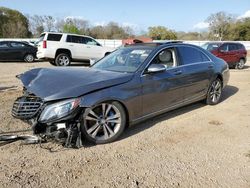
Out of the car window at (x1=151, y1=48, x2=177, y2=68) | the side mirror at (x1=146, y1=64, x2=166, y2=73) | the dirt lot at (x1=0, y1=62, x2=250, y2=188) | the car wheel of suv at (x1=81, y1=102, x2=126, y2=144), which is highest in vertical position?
the car window at (x1=151, y1=48, x2=177, y2=68)

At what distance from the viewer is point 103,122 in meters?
4.53

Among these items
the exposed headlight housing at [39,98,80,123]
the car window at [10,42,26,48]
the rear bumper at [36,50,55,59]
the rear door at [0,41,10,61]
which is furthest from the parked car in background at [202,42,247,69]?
the exposed headlight housing at [39,98,80,123]

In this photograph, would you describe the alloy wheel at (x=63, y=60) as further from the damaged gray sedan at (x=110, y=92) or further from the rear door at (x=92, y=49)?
the damaged gray sedan at (x=110, y=92)

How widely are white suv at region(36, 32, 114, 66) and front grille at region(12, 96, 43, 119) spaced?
32.0ft

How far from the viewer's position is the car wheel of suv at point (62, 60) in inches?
584

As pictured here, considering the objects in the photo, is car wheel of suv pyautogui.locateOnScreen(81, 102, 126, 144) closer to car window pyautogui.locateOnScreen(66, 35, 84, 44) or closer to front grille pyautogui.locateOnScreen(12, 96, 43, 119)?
front grille pyautogui.locateOnScreen(12, 96, 43, 119)

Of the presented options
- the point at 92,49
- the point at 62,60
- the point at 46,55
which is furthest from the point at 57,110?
Result: the point at 92,49

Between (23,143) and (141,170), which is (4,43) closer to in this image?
(23,143)

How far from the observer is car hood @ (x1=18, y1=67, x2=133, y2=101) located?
4.18 metres

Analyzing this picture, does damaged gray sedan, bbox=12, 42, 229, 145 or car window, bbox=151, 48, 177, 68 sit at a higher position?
car window, bbox=151, 48, 177, 68

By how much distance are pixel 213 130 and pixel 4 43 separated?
15898 mm

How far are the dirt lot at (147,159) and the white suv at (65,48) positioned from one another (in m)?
9.21

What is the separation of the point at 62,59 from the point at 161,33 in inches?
2112

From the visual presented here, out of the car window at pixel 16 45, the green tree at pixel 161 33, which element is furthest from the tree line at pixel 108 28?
the car window at pixel 16 45
